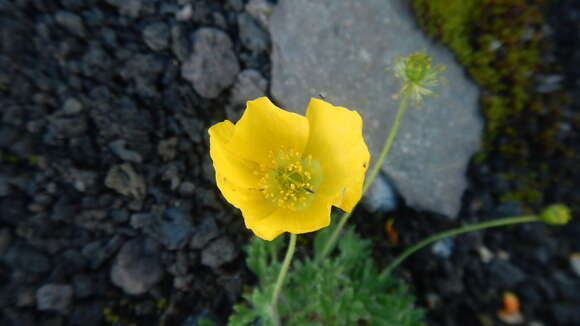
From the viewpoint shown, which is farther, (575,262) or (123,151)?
(575,262)

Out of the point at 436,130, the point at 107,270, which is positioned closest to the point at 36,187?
the point at 107,270

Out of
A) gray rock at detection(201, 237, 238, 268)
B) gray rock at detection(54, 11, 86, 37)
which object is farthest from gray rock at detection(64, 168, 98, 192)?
gray rock at detection(54, 11, 86, 37)

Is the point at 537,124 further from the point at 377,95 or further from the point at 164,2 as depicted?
the point at 164,2

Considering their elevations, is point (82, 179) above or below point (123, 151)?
below

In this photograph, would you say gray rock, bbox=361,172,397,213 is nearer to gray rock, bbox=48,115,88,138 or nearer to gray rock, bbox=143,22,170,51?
gray rock, bbox=143,22,170,51

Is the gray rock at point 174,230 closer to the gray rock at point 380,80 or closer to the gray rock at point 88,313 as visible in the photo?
the gray rock at point 88,313

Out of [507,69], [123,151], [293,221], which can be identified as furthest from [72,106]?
[507,69]

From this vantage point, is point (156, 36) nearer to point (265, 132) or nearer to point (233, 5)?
point (233, 5)
